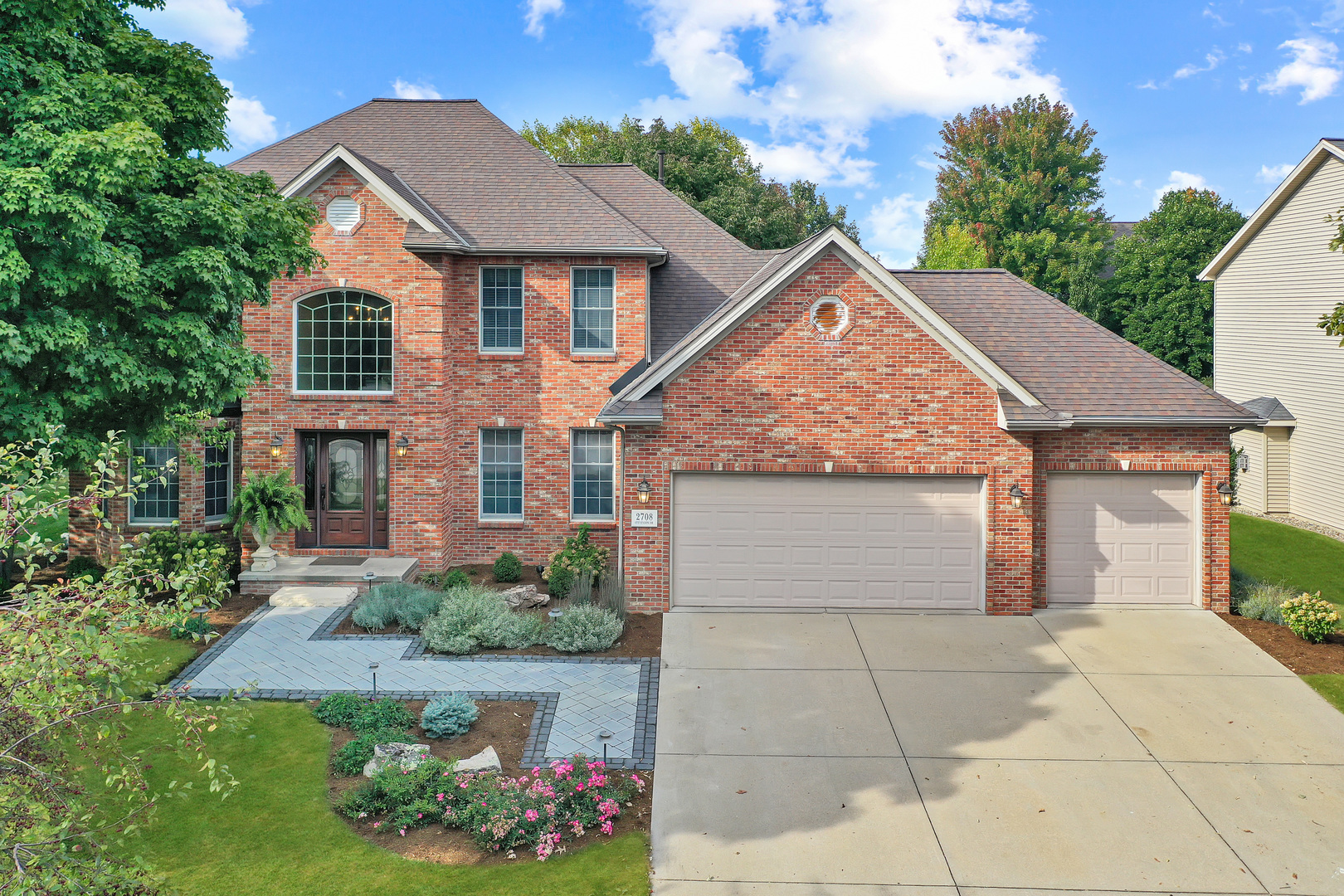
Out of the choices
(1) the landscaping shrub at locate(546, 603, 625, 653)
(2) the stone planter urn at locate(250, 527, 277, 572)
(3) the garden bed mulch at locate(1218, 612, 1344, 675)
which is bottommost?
(3) the garden bed mulch at locate(1218, 612, 1344, 675)

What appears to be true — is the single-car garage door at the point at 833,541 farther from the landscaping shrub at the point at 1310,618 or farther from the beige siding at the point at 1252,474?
the beige siding at the point at 1252,474

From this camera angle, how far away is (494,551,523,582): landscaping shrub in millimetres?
15625

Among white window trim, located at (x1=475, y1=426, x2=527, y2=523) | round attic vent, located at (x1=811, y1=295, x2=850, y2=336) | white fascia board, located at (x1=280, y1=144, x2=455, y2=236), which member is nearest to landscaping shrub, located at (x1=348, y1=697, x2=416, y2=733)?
white window trim, located at (x1=475, y1=426, x2=527, y2=523)

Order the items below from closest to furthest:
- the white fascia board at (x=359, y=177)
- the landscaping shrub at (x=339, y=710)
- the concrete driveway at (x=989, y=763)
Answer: the concrete driveway at (x=989, y=763) < the landscaping shrub at (x=339, y=710) < the white fascia board at (x=359, y=177)

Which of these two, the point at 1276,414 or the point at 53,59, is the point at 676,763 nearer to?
the point at 53,59

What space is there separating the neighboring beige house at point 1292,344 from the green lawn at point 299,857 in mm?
21643

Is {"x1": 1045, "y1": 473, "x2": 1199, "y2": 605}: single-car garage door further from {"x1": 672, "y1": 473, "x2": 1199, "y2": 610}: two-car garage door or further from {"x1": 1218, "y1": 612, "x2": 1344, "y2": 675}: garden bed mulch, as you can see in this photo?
{"x1": 1218, "y1": 612, "x2": 1344, "y2": 675}: garden bed mulch

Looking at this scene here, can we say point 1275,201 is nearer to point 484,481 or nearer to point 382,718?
point 484,481

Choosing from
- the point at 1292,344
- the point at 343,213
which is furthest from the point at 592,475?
the point at 1292,344

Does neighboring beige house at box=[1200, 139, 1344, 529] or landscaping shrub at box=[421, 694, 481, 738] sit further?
neighboring beige house at box=[1200, 139, 1344, 529]

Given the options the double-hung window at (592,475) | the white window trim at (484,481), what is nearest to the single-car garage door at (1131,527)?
the double-hung window at (592,475)

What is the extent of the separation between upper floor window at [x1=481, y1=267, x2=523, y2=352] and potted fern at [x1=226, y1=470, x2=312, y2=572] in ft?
14.9

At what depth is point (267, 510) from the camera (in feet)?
48.2

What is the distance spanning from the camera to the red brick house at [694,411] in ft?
44.2
